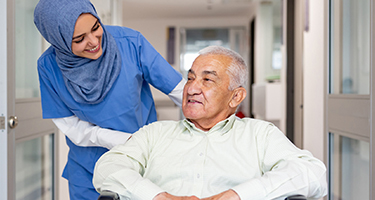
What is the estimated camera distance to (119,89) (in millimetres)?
1529

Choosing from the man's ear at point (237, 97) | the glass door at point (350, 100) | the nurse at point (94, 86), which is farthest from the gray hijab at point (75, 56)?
the glass door at point (350, 100)

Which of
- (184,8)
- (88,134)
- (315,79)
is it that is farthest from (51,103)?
(184,8)

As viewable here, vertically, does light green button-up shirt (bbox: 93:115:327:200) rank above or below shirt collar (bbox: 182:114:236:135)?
below

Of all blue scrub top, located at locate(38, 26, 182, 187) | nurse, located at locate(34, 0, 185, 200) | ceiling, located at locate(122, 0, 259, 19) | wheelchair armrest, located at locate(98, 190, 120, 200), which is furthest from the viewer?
ceiling, located at locate(122, 0, 259, 19)

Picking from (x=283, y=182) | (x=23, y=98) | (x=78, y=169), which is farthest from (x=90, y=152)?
(x=283, y=182)

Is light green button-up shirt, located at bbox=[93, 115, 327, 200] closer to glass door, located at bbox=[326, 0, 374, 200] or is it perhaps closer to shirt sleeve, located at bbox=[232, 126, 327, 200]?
shirt sleeve, located at bbox=[232, 126, 327, 200]

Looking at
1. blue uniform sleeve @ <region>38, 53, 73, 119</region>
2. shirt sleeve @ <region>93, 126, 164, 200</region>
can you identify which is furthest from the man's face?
blue uniform sleeve @ <region>38, 53, 73, 119</region>

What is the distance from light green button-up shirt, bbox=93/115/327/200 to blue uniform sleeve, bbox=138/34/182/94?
8.0 inches

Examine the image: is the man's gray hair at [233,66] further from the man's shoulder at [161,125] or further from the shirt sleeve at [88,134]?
the shirt sleeve at [88,134]

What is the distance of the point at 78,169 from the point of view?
1635 millimetres

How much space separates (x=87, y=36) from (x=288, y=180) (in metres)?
0.91

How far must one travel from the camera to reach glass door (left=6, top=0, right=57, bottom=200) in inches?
73.7
